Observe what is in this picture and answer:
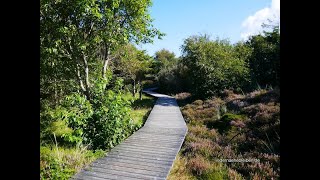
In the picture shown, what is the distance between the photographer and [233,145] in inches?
329

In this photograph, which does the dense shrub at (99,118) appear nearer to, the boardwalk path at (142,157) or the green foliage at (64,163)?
the boardwalk path at (142,157)

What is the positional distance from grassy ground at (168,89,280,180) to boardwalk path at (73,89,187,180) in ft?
1.16

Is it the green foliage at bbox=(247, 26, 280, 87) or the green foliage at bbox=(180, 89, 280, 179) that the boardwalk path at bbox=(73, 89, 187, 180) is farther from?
the green foliage at bbox=(247, 26, 280, 87)

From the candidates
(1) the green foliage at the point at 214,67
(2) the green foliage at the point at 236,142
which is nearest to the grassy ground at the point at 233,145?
(2) the green foliage at the point at 236,142

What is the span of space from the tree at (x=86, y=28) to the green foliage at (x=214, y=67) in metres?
9.29

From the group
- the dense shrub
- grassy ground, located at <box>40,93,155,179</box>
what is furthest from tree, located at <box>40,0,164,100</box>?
grassy ground, located at <box>40,93,155,179</box>

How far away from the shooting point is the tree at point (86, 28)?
901 cm

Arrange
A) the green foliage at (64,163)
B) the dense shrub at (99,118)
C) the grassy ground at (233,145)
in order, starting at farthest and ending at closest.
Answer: the dense shrub at (99,118) → the grassy ground at (233,145) → the green foliage at (64,163)

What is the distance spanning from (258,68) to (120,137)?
15576mm
